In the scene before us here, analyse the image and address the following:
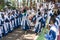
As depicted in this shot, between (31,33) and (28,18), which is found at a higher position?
(28,18)

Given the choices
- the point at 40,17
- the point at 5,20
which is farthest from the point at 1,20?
the point at 40,17

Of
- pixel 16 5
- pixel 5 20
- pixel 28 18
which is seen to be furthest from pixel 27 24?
pixel 16 5

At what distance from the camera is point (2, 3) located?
17.0 meters

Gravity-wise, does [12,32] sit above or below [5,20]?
below

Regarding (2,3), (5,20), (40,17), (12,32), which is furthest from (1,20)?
(2,3)

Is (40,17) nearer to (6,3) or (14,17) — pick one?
(14,17)

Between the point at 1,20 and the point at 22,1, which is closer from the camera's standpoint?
the point at 1,20

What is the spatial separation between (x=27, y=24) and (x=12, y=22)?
0.94 m

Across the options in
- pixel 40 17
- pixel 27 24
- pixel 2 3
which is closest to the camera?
pixel 40 17

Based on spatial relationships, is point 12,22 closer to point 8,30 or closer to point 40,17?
point 8,30

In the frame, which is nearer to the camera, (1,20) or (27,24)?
(1,20)

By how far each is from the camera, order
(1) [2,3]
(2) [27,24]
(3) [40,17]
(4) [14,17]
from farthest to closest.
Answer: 1. (1) [2,3]
2. (4) [14,17]
3. (2) [27,24]
4. (3) [40,17]

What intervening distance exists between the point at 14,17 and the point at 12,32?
1165 millimetres

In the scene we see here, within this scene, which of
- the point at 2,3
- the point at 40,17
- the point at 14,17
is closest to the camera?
the point at 40,17
